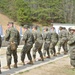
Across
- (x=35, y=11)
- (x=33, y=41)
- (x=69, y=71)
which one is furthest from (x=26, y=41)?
(x=35, y=11)

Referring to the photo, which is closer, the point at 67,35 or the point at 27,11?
the point at 67,35

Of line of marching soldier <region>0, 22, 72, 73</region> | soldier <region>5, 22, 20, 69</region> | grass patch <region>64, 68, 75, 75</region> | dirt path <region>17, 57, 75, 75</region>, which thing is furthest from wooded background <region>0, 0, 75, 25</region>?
grass patch <region>64, 68, 75, 75</region>

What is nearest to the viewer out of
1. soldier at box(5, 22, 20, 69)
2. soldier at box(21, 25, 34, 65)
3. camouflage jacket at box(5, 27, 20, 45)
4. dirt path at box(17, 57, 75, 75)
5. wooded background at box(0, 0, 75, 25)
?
dirt path at box(17, 57, 75, 75)

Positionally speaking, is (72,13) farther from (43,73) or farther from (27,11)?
(43,73)

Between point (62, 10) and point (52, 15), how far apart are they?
293cm

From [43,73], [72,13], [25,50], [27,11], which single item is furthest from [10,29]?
[72,13]

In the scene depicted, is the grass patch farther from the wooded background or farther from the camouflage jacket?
the wooded background

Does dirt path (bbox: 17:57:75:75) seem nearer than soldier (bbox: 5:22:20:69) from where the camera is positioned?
Yes

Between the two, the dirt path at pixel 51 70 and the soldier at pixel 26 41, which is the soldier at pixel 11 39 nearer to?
the soldier at pixel 26 41

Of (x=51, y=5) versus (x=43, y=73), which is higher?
(x=51, y=5)

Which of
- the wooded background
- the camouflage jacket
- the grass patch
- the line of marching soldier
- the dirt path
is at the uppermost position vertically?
the wooded background

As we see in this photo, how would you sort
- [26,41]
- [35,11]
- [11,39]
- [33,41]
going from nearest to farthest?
1. [11,39]
2. [26,41]
3. [33,41]
4. [35,11]

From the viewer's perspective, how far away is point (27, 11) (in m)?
55.3

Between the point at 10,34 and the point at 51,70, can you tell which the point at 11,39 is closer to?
the point at 10,34
